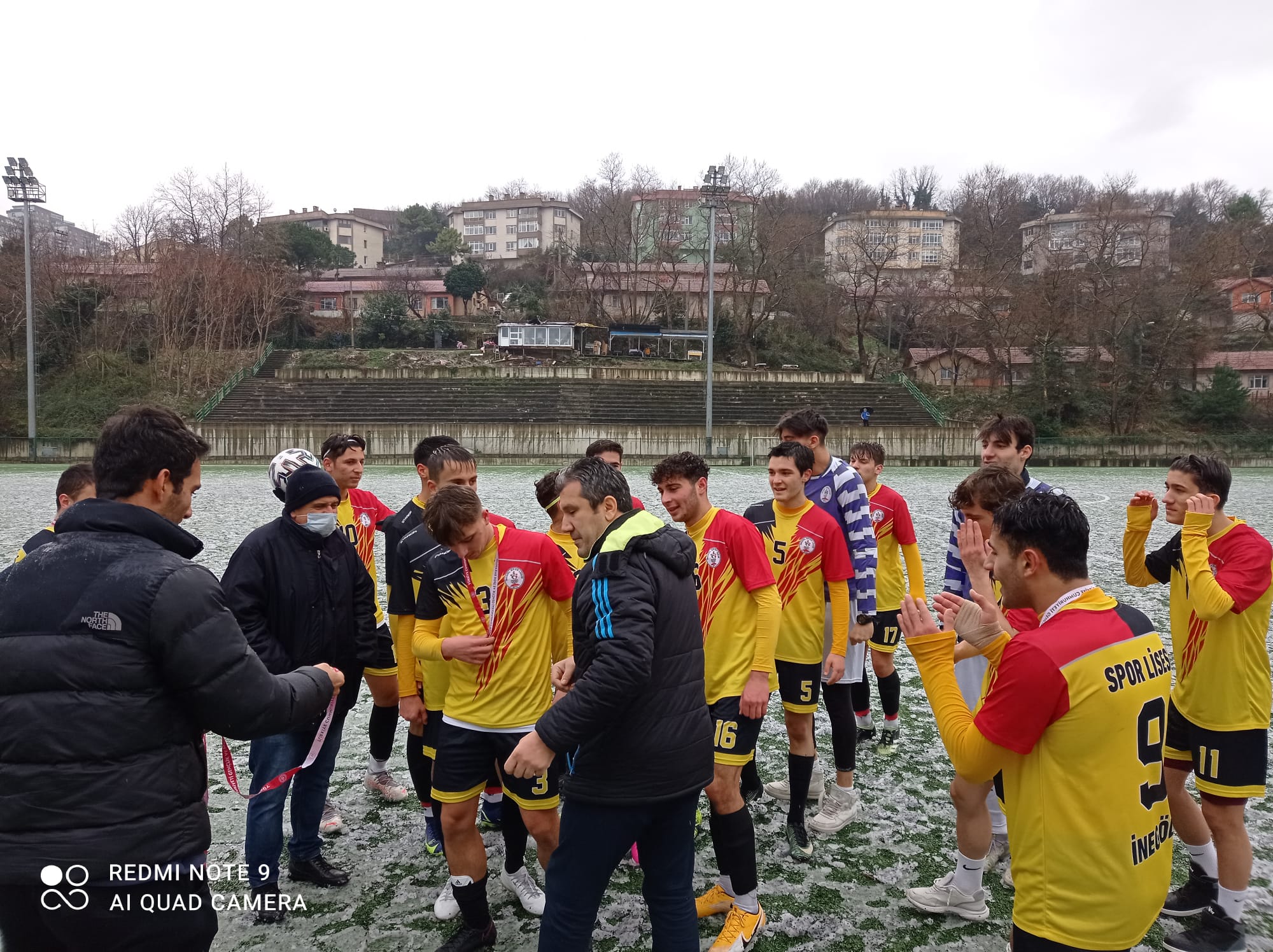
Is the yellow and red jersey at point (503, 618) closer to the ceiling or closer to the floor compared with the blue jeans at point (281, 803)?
closer to the ceiling

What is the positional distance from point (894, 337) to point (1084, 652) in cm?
6225

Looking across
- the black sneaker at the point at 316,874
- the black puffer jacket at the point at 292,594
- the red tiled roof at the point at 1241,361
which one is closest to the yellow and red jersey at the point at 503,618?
the black puffer jacket at the point at 292,594

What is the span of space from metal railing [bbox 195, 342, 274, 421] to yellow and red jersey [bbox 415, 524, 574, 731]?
37.4 m

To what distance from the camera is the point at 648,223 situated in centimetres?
6612

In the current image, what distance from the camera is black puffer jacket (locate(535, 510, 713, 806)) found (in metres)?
2.27

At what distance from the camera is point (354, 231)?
89.1m

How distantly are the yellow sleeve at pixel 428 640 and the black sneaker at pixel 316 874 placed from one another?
44.7 inches

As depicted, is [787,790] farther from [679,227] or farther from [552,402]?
[679,227]

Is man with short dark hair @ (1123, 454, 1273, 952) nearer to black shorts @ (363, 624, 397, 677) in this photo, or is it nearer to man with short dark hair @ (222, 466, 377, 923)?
man with short dark hair @ (222, 466, 377, 923)

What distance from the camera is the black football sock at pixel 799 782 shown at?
4.03 meters

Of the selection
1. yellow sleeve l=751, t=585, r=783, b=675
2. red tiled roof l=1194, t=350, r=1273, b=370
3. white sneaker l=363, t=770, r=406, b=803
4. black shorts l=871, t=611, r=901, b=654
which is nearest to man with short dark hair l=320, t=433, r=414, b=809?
white sneaker l=363, t=770, r=406, b=803

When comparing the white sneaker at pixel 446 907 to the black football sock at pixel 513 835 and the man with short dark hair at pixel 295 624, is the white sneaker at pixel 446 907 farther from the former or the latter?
the man with short dark hair at pixel 295 624

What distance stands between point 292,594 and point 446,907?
1516 mm

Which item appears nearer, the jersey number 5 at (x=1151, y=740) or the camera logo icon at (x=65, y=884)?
the camera logo icon at (x=65, y=884)
